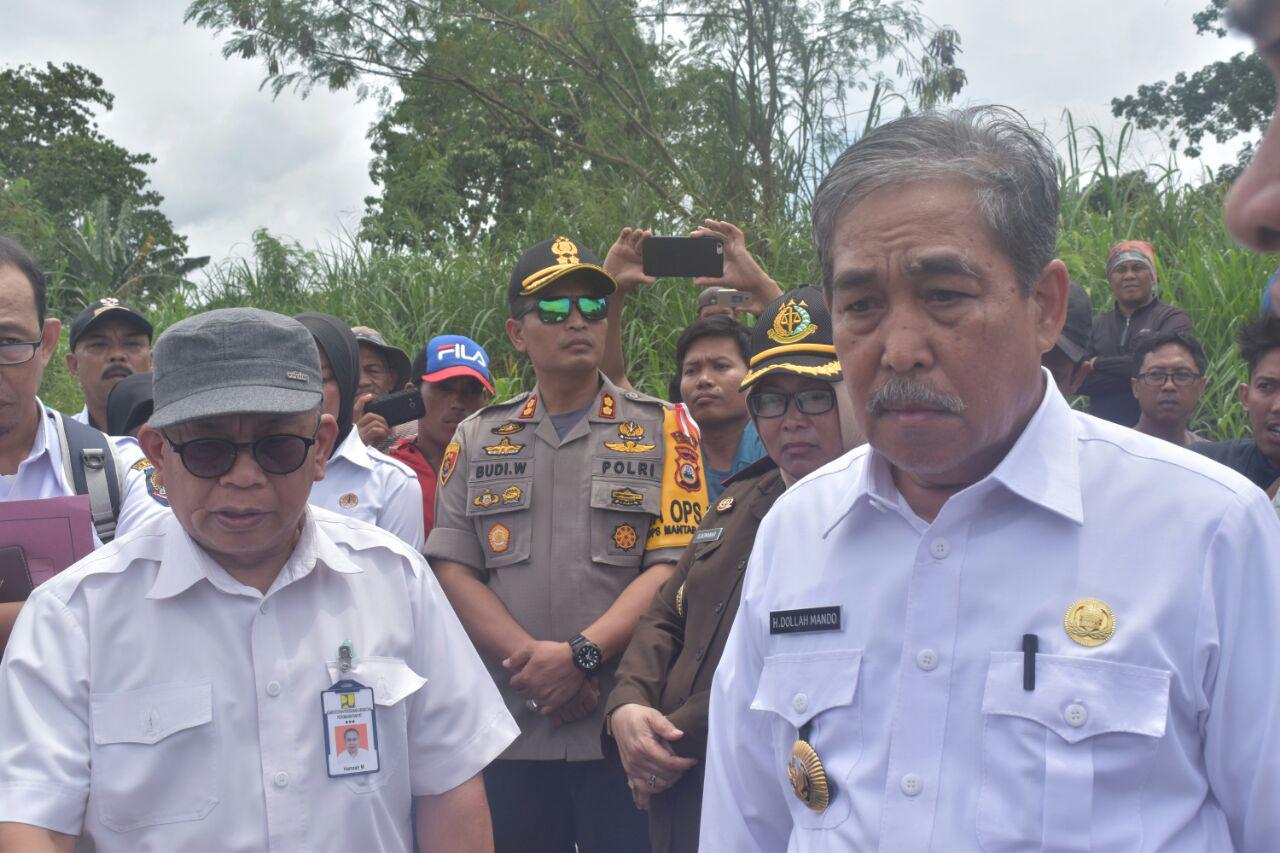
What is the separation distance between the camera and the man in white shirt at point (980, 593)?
5.40 ft

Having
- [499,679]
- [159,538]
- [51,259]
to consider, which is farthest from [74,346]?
[51,259]

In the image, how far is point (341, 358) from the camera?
4.31 meters

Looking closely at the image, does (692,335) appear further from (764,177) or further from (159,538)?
(764,177)

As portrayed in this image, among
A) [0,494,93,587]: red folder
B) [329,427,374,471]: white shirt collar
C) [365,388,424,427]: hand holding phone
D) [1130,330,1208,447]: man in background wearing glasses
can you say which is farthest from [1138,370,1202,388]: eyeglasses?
[0,494,93,587]: red folder

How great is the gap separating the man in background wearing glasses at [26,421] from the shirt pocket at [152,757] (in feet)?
3.26

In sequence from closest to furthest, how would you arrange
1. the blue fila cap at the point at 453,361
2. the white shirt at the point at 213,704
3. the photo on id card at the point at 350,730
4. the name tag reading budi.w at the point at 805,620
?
the name tag reading budi.w at the point at 805,620 < the white shirt at the point at 213,704 < the photo on id card at the point at 350,730 < the blue fila cap at the point at 453,361

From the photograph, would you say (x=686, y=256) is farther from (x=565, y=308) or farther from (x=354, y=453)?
(x=354, y=453)

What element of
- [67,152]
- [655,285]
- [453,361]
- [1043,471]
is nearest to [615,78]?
[655,285]

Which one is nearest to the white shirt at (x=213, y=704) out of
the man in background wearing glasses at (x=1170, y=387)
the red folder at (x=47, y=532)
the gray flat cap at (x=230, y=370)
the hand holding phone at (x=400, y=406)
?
the gray flat cap at (x=230, y=370)

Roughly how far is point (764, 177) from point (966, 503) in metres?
8.45

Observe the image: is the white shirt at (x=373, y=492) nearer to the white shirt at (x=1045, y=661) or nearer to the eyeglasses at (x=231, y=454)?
the eyeglasses at (x=231, y=454)

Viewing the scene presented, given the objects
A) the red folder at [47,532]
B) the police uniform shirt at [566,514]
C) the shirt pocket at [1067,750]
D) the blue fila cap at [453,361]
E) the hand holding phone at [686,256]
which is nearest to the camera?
the shirt pocket at [1067,750]

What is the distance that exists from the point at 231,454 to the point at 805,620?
46.6 inches

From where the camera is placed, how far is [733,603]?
3.10 metres
